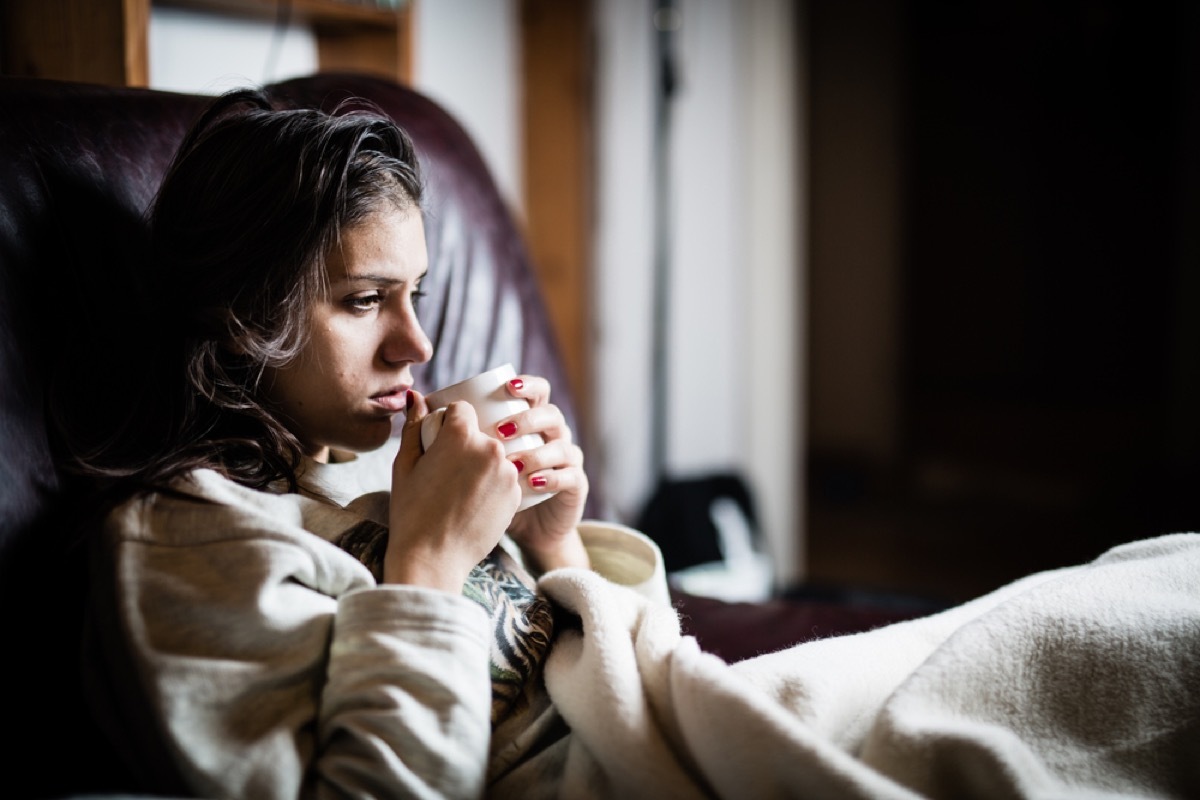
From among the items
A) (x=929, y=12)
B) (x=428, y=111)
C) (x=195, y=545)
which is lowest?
(x=195, y=545)

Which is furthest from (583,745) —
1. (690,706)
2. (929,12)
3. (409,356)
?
(929,12)

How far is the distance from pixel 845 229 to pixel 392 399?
11.7 ft

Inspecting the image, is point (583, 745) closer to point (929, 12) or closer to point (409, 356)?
point (409, 356)

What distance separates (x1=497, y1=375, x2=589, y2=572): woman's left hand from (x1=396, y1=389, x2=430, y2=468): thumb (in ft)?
0.22

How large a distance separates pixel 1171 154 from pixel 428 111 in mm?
3450

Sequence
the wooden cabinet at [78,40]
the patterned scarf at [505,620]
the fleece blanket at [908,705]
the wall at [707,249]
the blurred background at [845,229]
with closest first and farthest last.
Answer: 1. the fleece blanket at [908,705]
2. the patterned scarf at [505,620]
3. the wooden cabinet at [78,40]
4. the blurred background at [845,229]
5. the wall at [707,249]

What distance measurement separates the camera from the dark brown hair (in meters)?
0.84

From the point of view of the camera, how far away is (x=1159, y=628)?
31.5 inches

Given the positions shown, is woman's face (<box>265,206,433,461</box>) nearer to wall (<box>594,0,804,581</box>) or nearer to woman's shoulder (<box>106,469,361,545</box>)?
woman's shoulder (<box>106,469,361,545</box>)

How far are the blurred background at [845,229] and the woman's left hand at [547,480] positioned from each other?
0.51 meters

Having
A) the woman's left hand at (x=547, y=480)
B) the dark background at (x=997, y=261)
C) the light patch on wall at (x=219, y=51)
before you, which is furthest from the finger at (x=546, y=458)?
the dark background at (x=997, y=261)

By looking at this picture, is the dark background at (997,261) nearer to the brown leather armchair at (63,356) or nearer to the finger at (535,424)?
the finger at (535,424)

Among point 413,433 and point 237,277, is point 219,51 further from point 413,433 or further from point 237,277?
point 413,433

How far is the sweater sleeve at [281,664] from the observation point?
691 mm
